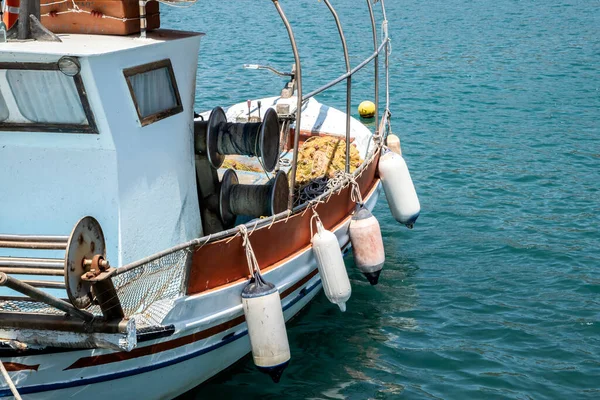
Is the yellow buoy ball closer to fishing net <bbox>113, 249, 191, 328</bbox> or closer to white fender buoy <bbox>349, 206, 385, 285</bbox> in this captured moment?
white fender buoy <bbox>349, 206, 385, 285</bbox>

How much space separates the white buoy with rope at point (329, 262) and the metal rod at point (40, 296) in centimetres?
313

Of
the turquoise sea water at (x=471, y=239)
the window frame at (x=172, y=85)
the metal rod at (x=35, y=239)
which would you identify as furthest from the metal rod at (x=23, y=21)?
the turquoise sea water at (x=471, y=239)

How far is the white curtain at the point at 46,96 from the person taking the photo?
634cm

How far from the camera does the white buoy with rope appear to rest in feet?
28.0

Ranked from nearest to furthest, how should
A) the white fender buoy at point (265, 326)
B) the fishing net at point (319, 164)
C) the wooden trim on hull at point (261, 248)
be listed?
the wooden trim on hull at point (261, 248) < the white fender buoy at point (265, 326) < the fishing net at point (319, 164)

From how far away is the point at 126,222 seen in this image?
6.79m

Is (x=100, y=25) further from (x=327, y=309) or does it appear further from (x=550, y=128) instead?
(x=550, y=128)

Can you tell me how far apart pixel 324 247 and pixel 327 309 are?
5.30 feet

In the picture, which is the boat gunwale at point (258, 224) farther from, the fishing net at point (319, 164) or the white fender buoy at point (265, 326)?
the white fender buoy at point (265, 326)

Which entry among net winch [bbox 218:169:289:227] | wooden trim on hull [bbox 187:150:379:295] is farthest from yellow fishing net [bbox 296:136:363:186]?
net winch [bbox 218:169:289:227]

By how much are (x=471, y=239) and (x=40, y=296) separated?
7.92 m

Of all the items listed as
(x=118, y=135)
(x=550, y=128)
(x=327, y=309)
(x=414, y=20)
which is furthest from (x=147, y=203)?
(x=414, y=20)

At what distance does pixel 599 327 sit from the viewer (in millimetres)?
9516

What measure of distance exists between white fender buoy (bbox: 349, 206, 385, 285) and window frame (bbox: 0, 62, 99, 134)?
12.8ft
